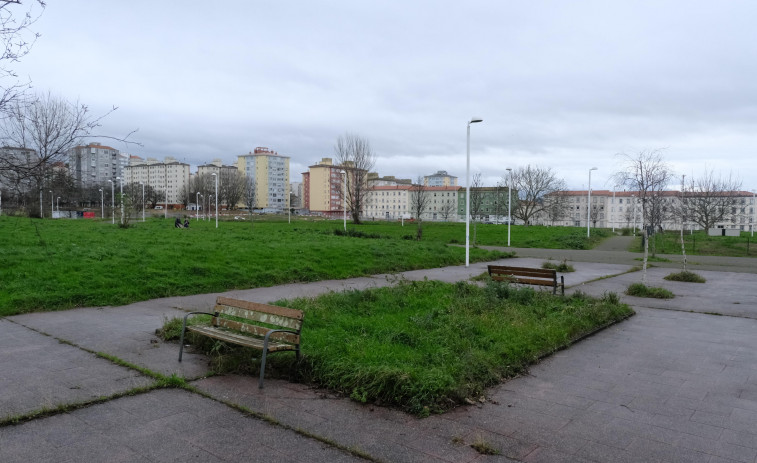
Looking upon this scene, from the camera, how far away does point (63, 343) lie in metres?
6.90

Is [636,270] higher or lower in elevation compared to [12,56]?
lower

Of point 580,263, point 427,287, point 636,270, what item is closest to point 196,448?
point 427,287

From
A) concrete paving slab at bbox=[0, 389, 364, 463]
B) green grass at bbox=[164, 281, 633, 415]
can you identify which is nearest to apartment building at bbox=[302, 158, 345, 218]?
green grass at bbox=[164, 281, 633, 415]

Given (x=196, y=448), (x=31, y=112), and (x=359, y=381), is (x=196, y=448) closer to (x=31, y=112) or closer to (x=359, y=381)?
(x=359, y=381)

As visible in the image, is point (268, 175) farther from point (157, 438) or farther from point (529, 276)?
point (157, 438)

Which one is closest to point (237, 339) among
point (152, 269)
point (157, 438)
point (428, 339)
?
point (157, 438)

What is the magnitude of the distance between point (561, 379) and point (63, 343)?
6288 mm

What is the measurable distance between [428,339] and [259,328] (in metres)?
2.15

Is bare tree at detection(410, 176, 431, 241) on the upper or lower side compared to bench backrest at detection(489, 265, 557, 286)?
upper

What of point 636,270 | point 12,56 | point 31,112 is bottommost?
point 636,270

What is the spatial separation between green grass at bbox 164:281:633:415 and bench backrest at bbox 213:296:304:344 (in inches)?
10.7

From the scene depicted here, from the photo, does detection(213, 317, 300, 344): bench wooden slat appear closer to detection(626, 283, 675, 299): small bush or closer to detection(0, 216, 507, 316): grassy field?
detection(0, 216, 507, 316): grassy field

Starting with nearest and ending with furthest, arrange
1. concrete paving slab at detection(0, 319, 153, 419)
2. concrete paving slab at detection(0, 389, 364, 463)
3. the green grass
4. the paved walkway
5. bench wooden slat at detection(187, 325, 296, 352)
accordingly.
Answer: concrete paving slab at detection(0, 389, 364, 463) → the paved walkway → concrete paving slab at detection(0, 319, 153, 419) → the green grass → bench wooden slat at detection(187, 325, 296, 352)

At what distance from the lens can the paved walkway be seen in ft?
12.9
